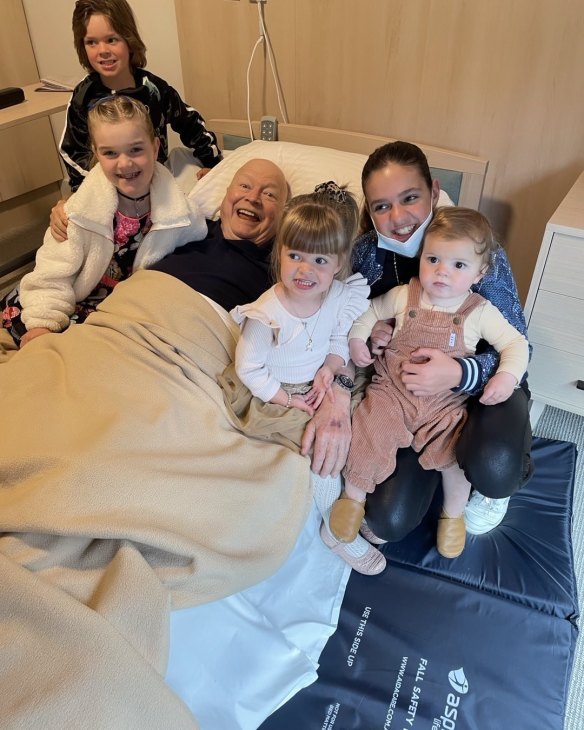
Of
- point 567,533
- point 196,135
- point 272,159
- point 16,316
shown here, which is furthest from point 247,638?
point 196,135

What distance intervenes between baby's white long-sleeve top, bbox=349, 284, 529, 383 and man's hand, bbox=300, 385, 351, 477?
0.20 metres

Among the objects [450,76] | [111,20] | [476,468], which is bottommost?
[476,468]

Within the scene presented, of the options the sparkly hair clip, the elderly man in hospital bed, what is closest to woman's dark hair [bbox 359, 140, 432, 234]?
the sparkly hair clip

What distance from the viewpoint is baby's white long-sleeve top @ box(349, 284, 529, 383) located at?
4.07 ft

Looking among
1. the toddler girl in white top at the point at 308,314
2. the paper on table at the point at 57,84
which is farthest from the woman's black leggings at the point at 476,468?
the paper on table at the point at 57,84

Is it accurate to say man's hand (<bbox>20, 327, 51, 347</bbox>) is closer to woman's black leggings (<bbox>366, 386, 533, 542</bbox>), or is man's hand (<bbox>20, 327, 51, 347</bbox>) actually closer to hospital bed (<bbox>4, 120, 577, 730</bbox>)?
hospital bed (<bbox>4, 120, 577, 730</bbox>)

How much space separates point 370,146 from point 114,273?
3.31 feet

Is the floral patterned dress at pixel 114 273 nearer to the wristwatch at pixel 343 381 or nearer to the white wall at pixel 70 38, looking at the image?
the wristwatch at pixel 343 381

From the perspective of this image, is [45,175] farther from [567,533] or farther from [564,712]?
[564,712]

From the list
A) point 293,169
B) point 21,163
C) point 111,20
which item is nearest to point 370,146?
point 293,169

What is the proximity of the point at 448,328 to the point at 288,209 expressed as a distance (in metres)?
0.45

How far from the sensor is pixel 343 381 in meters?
1.33

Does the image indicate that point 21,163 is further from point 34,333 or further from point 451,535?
point 451,535

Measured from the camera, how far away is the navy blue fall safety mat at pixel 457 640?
3.78 ft
